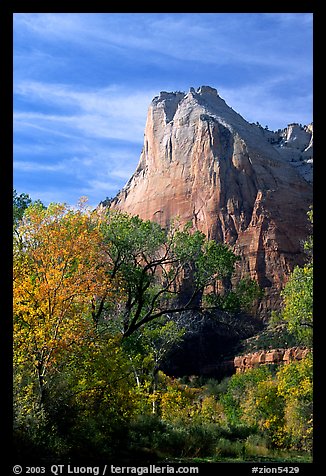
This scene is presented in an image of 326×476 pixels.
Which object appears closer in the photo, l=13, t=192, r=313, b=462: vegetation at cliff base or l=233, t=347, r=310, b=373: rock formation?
l=13, t=192, r=313, b=462: vegetation at cliff base

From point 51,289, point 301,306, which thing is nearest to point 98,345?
point 51,289

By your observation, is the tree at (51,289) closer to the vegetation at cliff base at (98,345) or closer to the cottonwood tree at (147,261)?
the vegetation at cliff base at (98,345)

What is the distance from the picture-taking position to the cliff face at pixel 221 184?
60250 millimetres

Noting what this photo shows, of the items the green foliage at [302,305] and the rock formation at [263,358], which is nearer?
the green foliage at [302,305]

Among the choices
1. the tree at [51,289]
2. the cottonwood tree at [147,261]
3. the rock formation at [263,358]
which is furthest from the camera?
the rock formation at [263,358]

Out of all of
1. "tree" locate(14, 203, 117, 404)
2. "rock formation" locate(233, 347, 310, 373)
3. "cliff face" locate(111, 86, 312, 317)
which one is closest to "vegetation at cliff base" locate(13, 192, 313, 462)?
"tree" locate(14, 203, 117, 404)

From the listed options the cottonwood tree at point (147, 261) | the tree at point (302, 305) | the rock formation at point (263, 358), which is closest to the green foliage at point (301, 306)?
the tree at point (302, 305)

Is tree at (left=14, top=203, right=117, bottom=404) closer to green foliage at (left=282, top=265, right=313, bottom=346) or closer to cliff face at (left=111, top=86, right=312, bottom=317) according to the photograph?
green foliage at (left=282, top=265, right=313, bottom=346)

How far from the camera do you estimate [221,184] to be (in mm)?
64750

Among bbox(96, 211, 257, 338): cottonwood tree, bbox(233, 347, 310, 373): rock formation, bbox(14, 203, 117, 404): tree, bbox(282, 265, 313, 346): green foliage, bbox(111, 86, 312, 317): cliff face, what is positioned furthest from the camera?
bbox(111, 86, 312, 317): cliff face

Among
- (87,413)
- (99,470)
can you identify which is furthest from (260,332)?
(99,470)

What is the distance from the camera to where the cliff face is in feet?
198

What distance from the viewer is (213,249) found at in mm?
15812

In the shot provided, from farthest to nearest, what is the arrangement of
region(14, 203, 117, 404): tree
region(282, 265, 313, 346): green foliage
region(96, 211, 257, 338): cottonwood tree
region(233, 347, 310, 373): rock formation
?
region(233, 347, 310, 373): rock formation < region(96, 211, 257, 338): cottonwood tree < region(282, 265, 313, 346): green foliage < region(14, 203, 117, 404): tree
